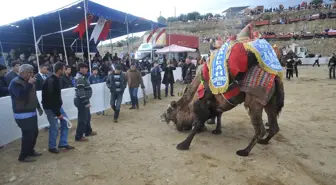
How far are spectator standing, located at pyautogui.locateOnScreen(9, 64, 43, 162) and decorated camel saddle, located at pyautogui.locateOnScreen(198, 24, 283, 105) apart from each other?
3207mm

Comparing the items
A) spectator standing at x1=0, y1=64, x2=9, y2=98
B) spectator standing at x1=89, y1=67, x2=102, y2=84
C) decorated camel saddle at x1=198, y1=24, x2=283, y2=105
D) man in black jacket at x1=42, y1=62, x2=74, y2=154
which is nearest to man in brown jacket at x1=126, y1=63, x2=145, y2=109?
spectator standing at x1=89, y1=67, x2=102, y2=84

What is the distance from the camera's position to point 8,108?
5031 millimetres

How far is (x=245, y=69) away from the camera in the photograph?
4.13 meters

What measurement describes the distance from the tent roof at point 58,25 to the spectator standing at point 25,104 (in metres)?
5.18

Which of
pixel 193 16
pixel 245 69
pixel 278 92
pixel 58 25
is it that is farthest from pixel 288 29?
pixel 245 69

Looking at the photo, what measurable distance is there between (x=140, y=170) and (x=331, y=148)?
3.78m

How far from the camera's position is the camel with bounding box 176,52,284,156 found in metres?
4.11

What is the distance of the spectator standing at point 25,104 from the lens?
3865mm

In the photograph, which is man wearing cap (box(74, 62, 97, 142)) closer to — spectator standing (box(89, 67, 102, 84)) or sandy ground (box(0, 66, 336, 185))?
sandy ground (box(0, 66, 336, 185))

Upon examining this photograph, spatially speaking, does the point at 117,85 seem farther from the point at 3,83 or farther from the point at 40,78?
the point at 3,83

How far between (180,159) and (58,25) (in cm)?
1150

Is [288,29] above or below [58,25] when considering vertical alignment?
above

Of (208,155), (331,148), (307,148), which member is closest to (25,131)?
(208,155)

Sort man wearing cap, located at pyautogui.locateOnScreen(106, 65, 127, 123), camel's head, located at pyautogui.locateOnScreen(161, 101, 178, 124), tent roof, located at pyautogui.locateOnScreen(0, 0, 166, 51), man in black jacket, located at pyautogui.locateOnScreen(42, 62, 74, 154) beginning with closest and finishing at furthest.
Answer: man in black jacket, located at pyautogui.locateOnScreen(42, 62, 74, 154) < camel's head, located at pyautogui.locateOnScreen(161, 101, 178, 124) < man wearing cap, located at pyautogui.locateOnScreen(106, 65, 127, 123) < tent roof, located at pyautogui.locateOnScreen(0, 0, 166, 51)
